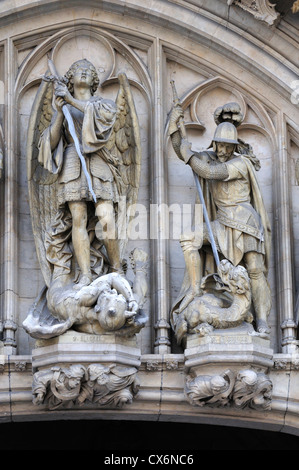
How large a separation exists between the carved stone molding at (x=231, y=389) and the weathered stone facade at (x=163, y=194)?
1 cm

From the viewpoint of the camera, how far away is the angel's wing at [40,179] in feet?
52.5

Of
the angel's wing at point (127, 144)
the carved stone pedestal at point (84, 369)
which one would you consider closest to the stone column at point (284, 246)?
the angel's wing at point (127, 144)

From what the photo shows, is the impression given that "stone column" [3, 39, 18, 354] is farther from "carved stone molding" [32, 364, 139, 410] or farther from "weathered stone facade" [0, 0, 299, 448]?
"carved stone molding" [32, 364, 139, 410]

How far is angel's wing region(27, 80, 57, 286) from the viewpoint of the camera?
16.0 metres

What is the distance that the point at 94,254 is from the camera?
1591cm

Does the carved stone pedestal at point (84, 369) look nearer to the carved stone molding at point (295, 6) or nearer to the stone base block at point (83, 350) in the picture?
the stone base block at point (83, 350)

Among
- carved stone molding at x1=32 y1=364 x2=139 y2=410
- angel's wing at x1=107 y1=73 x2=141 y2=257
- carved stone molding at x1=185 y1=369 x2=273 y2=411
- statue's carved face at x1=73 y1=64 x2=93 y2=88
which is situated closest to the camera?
carved stone molding at x1=32 y1=364 x2=139 y2=410

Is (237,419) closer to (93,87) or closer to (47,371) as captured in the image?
(47,371)

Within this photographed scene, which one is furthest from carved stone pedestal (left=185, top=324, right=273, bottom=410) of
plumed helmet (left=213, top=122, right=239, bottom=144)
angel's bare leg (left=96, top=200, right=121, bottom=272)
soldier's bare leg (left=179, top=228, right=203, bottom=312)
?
plumed helmet (left=213, top=122, right=239, bottom=144)

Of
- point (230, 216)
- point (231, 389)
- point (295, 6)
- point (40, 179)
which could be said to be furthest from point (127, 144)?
point (231, 389)

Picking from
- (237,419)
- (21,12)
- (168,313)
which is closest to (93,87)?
(21,12)

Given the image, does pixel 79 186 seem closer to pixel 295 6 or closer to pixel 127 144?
pixel 127 144

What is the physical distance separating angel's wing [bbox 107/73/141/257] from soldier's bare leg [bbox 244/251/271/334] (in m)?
1.33

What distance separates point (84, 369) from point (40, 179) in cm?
218
